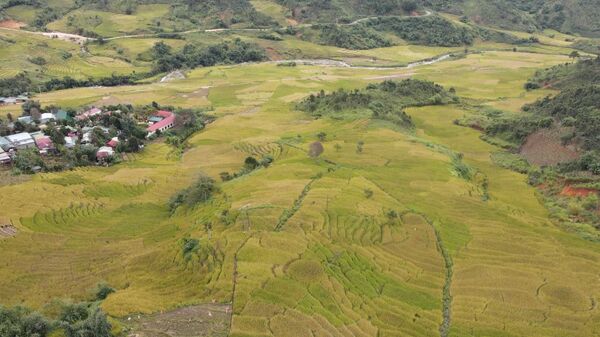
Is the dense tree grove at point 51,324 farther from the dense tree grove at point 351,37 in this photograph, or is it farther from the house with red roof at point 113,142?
the dense tree grove at point 351,37

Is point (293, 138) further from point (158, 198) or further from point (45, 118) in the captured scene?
point (45, 118)

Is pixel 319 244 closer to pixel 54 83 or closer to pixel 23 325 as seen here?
pixel 23 325

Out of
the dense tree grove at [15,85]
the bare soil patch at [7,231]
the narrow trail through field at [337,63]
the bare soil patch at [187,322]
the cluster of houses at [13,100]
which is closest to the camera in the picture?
the bare soil patch at [187,322]

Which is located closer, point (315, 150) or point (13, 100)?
point (315, 150)

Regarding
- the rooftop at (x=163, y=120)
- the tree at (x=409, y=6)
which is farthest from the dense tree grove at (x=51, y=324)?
the tree at (x=409, y=6)

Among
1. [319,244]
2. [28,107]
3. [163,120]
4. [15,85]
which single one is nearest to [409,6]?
[163,120]

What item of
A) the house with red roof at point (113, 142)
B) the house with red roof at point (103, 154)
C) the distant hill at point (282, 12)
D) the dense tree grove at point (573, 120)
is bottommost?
the house with red roof at point (103, 154)

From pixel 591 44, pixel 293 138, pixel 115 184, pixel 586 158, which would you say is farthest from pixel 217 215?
pixel 591 44
